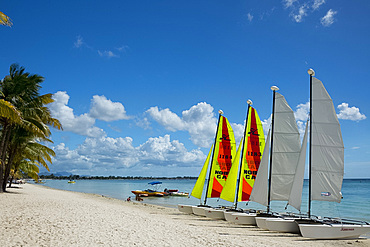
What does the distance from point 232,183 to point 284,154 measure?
3984 millimetres

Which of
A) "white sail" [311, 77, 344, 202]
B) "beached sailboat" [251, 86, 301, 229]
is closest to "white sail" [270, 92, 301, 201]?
"beached sailboat" [251, 86, 301, 229]

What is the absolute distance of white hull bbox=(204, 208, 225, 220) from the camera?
57.1 ft

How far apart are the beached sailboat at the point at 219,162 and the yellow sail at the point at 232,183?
127 cm

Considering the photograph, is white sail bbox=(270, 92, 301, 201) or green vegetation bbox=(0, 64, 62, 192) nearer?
white sail bbox=(270, 92, 301, 201)

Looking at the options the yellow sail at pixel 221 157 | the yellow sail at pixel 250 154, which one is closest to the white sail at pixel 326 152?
the yellow sail at pixel 250 154

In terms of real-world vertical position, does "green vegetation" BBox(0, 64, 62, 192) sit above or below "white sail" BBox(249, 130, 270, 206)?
above

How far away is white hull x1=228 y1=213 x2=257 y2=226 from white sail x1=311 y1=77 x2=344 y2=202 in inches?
138

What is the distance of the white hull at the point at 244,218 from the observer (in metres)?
15.3

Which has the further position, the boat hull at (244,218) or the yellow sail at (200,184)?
the yellow sail at (200,184)

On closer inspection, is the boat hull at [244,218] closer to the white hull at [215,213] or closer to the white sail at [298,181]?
the white hull at [215,213]

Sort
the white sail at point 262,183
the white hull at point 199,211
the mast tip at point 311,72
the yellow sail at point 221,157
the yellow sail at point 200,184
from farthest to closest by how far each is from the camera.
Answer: the yellow sail at point 200,184, the yellow sail at point 221,157, the white hull at point 199,211, the white sail at point 262,183, the mast tip at point 311,72

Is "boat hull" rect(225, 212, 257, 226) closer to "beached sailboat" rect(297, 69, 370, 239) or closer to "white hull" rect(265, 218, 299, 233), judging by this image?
"white hull" rect(265, 218, 299, 233)

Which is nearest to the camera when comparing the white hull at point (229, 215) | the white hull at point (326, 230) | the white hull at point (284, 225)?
the white hull at point (326, 230)

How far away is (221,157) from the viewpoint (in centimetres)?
1944
